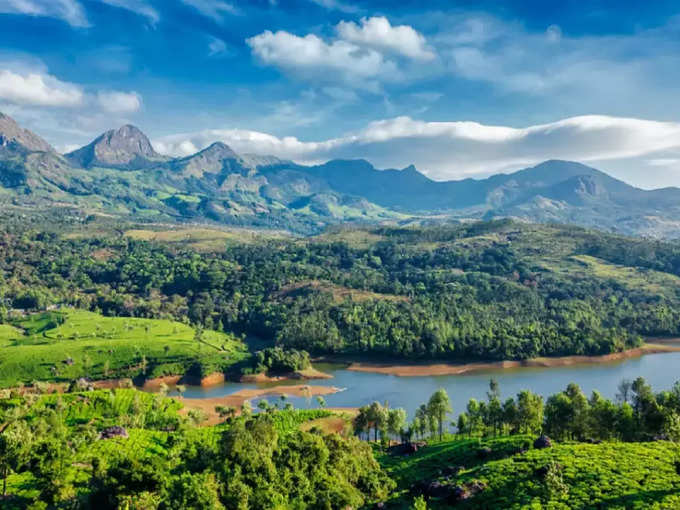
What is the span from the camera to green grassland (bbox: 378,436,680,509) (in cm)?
4294

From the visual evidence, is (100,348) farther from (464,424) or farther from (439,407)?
(464,424)

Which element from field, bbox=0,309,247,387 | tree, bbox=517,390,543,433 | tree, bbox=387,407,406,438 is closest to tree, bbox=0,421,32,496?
tree, bbox=387,407,406,438

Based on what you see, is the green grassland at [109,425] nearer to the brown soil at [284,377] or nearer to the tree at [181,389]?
the tree at [181,389]

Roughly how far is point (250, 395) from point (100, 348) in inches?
2084

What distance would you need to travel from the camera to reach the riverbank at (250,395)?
122944 millimetres

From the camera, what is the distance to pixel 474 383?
13888 centimetres

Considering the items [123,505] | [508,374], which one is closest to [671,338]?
[508,374]

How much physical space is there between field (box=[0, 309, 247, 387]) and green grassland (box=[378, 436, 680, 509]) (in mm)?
104483

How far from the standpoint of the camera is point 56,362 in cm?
14412

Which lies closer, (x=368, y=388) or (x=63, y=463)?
(x=63, y=463)

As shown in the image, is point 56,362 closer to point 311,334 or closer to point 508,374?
point 311,334

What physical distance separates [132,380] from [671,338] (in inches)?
6905

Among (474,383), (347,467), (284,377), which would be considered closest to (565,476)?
(347,467)

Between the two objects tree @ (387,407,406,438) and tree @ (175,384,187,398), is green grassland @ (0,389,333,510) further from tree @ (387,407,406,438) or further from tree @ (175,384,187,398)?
tree @ (175,384,187,398)
